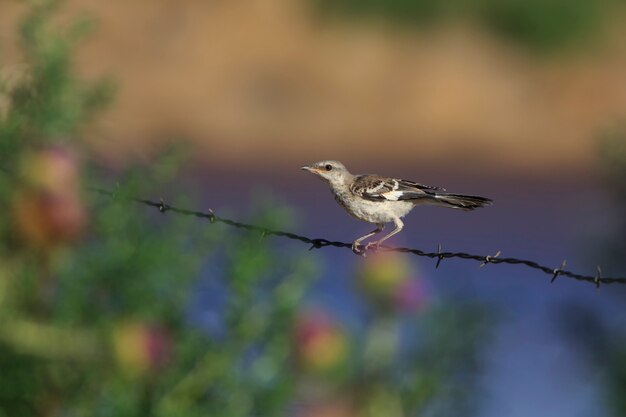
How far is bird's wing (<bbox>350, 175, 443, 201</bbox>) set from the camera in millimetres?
3438

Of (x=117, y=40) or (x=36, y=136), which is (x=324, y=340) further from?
(x=117, y=40)

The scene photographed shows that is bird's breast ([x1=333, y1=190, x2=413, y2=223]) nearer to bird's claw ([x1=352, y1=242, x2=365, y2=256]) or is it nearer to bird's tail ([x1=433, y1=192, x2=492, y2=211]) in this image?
bird's claw ([x1=352, y1=242, x2=365, y2=256])

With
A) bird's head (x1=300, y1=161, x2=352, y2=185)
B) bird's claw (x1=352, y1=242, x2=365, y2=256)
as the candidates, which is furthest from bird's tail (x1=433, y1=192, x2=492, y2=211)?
bird's head (x1=300, y1=161, x2=352, y2=185)

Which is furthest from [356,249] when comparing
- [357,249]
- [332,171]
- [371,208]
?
[332,171]

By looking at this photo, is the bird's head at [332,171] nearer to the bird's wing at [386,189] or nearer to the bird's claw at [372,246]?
the bird's wing at [386,189]

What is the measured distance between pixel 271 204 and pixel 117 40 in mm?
13752

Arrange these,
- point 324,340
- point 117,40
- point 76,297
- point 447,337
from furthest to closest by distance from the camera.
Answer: point 117,40
point 447,337
point 76,297
point 324,340

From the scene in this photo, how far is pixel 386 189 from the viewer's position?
11.7 ft

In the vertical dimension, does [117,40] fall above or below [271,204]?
above

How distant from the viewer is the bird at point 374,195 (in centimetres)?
339

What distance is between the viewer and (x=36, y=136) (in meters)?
5.28

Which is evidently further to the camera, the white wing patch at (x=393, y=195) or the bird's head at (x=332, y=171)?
the bird's head at (x=332, y=171)

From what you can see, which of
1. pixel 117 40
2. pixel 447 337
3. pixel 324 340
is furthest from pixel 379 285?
pixel 117 40

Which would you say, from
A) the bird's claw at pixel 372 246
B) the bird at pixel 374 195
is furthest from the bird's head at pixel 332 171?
the bird's claw at pixel 372 246
